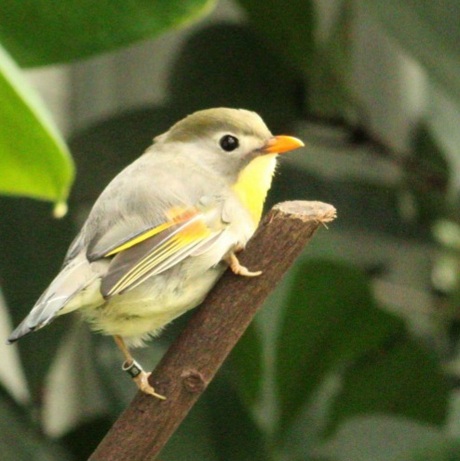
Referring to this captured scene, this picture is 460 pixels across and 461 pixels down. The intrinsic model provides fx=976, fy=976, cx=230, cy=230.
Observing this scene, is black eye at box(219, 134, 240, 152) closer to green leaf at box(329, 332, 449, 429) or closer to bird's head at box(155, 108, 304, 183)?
bird's head at box(155, 108, 304, 183)

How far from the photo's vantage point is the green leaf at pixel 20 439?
1338mm

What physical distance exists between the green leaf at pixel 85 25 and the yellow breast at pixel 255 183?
189 mm

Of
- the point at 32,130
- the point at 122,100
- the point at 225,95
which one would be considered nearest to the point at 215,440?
the point at 225,95

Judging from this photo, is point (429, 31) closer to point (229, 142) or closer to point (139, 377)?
point (229, 142)

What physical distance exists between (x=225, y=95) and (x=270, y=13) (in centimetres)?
20

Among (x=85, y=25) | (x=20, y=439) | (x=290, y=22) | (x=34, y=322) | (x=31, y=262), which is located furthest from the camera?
(x=290, y=22)

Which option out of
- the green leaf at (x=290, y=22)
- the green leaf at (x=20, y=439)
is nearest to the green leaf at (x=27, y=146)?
the green leaf at (x=20, y=439)

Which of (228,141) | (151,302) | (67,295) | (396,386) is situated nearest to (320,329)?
(396,386)

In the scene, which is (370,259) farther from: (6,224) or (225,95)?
(6,224)

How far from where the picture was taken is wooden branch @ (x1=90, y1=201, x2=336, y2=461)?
85cm

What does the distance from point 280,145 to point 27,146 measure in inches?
17.6

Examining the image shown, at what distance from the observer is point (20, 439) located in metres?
1.36

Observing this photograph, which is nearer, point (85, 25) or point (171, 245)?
point (171, 245)

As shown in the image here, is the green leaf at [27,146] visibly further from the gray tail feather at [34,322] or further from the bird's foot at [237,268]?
the bird's foot at [237,268]
